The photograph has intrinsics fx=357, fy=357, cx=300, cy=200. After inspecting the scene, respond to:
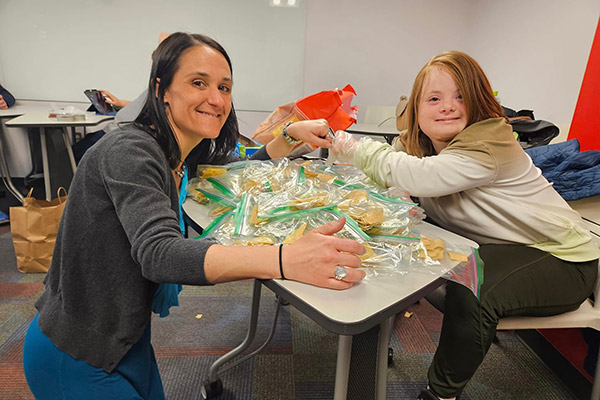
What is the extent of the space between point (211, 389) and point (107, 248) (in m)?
0.87

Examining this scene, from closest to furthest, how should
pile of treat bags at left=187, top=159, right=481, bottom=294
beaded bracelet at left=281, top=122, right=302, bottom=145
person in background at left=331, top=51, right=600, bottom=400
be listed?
pile of treat bags at left=187, top=159, right=481, bottom=294 < person in background at left=331, top=51, right=600, bottom=400 < beaded bracelet at left=281, top=122, right=302, bottom=145

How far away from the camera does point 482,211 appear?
1.10 m

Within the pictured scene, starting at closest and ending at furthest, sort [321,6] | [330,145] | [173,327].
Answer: [330,145] → [173,327] → [321,6]

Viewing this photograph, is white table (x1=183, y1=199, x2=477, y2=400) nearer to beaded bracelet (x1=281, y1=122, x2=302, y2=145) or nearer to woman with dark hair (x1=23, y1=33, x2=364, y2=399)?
woman with dark hair (x1=23, y1=33, x2=364, y2=399)

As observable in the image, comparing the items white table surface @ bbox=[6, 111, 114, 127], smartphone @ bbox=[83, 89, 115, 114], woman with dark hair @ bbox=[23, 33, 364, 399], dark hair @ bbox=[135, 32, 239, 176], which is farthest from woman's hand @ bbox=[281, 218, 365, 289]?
smartphone @ bbox=[83, 89, 115, 114]

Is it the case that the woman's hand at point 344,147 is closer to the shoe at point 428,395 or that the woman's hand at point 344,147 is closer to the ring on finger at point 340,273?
the ring on finger at point 340,273

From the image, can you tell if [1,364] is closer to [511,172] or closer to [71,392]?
[71,392]

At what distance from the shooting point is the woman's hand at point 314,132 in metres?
1.23

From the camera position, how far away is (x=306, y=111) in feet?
4.56

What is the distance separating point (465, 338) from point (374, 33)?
12.6 feet

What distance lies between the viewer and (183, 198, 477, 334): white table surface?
1.84 feet

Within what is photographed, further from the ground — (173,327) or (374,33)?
(374,33)

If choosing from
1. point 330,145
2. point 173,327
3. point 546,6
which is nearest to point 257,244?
point 330,145

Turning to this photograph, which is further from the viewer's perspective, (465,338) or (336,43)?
(336,43)
